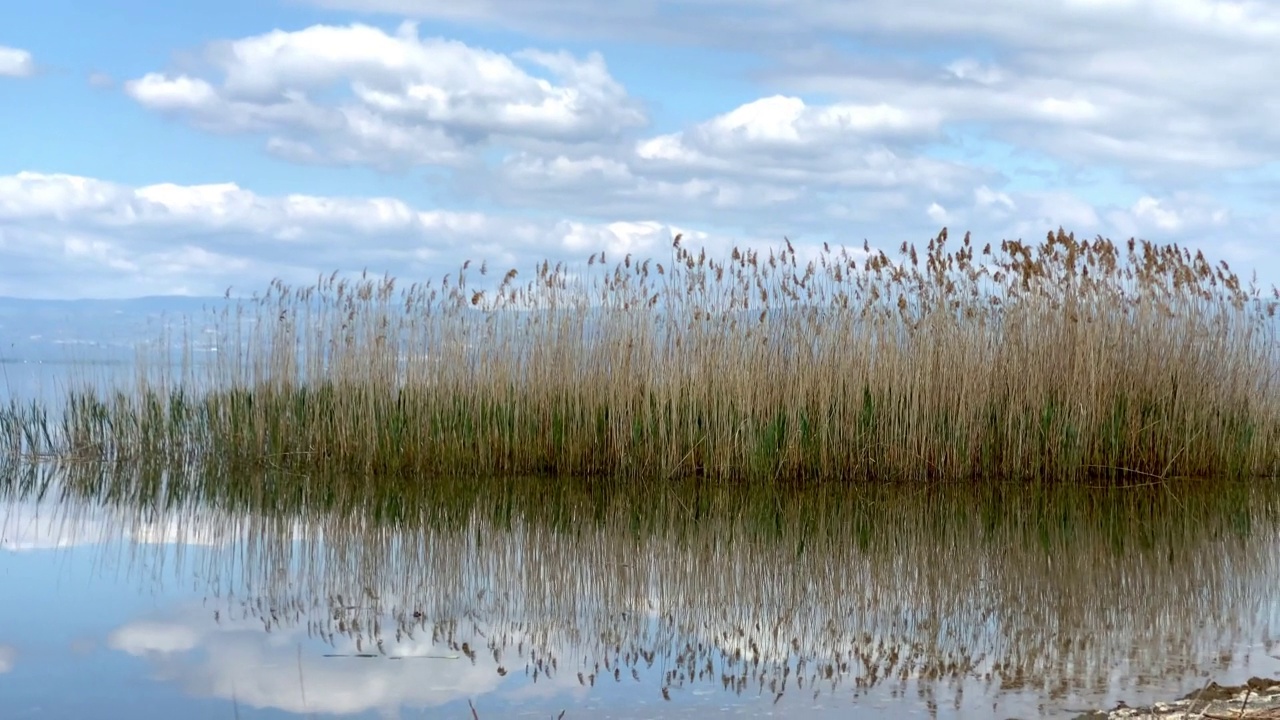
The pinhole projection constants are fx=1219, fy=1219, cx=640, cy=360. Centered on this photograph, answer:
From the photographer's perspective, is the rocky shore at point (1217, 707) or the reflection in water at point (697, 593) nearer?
the rocky shore at point (1217, 707)

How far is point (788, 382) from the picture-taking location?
830cm

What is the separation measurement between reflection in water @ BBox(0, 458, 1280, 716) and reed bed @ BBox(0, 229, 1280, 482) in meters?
0.46

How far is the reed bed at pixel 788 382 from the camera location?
27.3 feet

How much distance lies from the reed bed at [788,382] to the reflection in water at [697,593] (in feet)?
1.50

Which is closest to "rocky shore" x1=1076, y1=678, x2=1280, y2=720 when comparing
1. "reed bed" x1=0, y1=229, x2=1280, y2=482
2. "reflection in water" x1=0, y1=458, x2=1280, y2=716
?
"reflection in water" x1=0, y1=458, x2=1280, y2=716

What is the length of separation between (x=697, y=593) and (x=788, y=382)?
3.53 meters

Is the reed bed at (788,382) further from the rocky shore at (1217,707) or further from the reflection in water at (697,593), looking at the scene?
the rocky shore at (1217,707)

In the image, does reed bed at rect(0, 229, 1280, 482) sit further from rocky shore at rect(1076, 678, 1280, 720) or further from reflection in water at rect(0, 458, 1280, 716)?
rocky shore at rect(1076, 678, 1280, 720)

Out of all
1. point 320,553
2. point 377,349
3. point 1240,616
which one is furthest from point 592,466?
point 1240,616

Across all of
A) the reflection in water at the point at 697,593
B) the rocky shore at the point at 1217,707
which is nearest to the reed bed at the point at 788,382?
the reflection in water at the point at 697,593

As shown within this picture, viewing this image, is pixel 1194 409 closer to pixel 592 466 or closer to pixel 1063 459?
pixel 1063 459

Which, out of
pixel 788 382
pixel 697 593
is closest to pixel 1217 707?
pixel 697 593

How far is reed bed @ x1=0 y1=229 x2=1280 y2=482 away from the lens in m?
8.33

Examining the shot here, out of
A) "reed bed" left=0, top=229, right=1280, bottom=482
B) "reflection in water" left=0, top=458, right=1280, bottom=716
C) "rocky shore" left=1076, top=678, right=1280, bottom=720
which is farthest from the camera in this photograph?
"reed bed" left=0, top=229, right=1280, bottom=482
